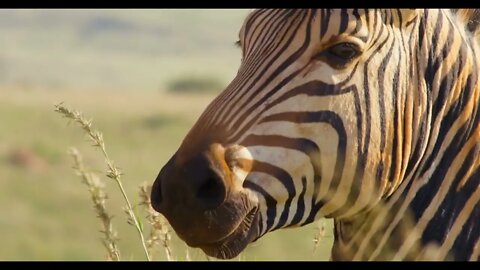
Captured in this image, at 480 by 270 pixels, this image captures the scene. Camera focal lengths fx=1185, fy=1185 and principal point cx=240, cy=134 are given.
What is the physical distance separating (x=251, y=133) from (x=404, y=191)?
65 centimetres

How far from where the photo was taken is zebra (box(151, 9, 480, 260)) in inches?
156

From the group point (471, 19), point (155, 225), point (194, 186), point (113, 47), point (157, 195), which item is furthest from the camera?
point (113, 47)

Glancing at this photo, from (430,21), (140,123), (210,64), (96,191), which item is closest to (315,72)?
(430,21)

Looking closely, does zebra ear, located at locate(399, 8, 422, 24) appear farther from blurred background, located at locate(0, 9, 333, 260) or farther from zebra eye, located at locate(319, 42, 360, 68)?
blurred background, located at locate(0, 9, 333, 260)

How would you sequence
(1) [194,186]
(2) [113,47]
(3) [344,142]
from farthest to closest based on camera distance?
1. (2) [113,47]
2. (3) [344,142]
3. (1) [194,186]

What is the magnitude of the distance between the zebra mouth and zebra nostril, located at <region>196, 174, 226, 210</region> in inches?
5.8

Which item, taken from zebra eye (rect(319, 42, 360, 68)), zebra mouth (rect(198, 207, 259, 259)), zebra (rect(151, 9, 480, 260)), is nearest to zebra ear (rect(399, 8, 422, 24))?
zebra (rect(151, 9, 480, 260))

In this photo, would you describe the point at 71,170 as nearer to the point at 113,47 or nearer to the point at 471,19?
the point at 471,19

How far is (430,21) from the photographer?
4.38m

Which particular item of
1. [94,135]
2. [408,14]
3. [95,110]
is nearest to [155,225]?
[94,135]

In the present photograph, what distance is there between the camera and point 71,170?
108ft

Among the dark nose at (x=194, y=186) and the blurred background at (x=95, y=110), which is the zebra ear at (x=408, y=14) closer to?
the dark nose at (x=194, y=186)

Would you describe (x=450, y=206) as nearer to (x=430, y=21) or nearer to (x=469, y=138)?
(x=469, y=138)

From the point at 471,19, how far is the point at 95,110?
121 feet
